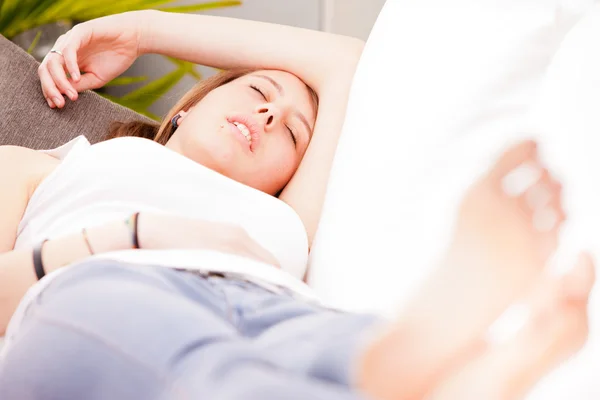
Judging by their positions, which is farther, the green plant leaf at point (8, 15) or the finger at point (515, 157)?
the green plant leaf at point (8, 15)

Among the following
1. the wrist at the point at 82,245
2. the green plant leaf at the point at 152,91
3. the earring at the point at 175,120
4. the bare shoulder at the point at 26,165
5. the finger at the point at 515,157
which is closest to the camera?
the finger at the point at 515,157

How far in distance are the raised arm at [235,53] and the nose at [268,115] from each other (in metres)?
0.08

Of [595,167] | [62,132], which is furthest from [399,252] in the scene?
[62,132]

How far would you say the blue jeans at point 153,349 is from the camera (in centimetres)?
54

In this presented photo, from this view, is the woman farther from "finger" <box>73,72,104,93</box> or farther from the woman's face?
"finger" <box>73,72,104,93</box>

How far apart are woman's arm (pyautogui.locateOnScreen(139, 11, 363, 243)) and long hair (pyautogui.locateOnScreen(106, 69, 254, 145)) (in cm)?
3

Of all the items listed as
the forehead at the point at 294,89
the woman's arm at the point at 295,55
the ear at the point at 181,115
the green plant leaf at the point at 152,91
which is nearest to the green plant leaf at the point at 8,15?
the green plant leaf at the point at 152,91

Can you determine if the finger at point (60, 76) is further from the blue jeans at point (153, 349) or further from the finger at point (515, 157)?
the finger at point (515, 157)

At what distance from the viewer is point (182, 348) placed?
1.89 ft

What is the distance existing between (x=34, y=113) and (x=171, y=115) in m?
0.28

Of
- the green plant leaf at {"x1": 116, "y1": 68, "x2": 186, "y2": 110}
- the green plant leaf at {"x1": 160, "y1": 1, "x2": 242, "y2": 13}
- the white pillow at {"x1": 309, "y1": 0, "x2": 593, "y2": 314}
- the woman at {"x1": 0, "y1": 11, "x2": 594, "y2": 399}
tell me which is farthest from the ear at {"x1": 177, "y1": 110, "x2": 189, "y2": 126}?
the green plant leaf at {"x1": 116, "y1": 68, "x2": 186, "y2": 110}

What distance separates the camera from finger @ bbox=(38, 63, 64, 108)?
1.41 m

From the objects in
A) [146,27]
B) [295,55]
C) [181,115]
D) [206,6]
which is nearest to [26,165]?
[181,115]

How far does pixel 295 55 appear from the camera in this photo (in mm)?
1375
